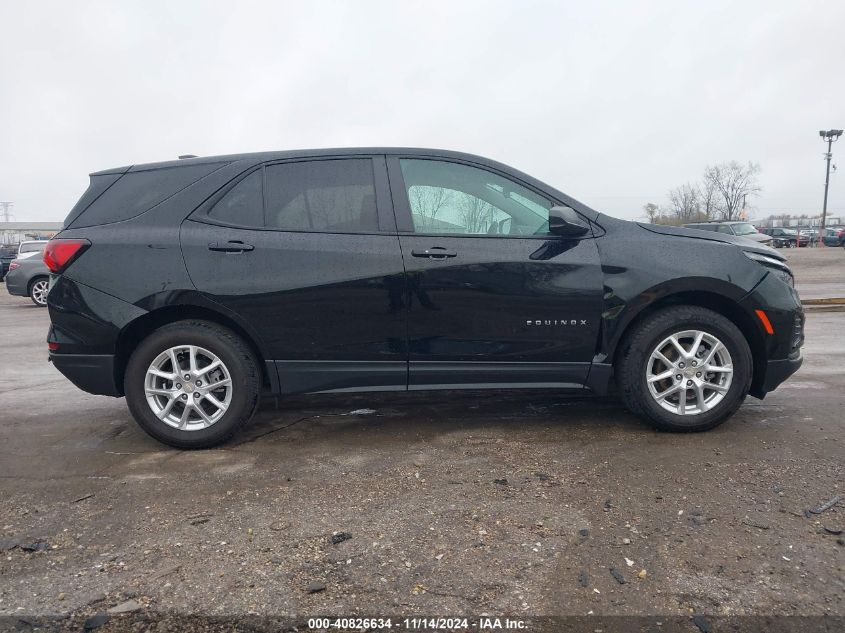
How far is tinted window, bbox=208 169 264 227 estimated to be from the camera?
12.5 ft

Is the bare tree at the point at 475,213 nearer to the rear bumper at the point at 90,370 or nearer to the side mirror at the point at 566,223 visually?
the side mirror at the point at 566,223

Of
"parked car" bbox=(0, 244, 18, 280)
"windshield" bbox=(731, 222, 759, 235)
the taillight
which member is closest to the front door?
the taillight

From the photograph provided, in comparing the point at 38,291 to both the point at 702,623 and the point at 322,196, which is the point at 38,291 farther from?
the point at 702,623

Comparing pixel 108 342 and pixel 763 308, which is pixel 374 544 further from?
pixel 763 308

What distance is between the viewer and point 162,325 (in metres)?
3.81

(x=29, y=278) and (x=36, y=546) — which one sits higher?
(x=29, y=278)

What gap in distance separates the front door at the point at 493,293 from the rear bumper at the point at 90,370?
1.89 meters

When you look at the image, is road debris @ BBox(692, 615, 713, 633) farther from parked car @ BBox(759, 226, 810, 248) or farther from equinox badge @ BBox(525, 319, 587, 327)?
parked car @ BBox(759, 226, 810, 248)

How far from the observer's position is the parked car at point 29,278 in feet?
47.0

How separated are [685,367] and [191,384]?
312 centimetres

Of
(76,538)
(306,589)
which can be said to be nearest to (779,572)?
(306,589)

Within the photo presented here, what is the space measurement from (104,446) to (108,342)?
2.43 ft

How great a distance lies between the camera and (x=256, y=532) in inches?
107

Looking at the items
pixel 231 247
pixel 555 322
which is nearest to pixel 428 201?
pixel 555 322
